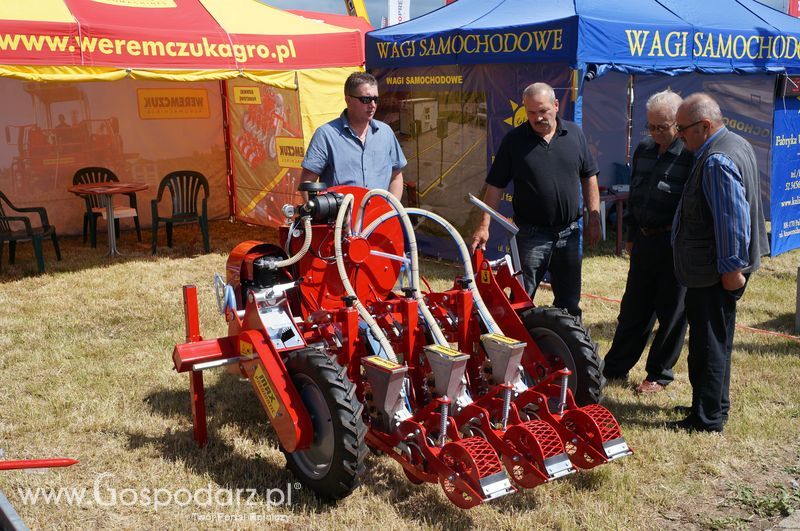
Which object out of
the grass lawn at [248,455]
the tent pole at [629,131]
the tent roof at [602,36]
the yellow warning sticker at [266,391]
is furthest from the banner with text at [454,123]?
the yellow warning sticker at [266,391]

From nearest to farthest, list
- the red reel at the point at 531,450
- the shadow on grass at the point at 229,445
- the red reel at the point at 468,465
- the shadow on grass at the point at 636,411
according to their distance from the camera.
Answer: the red reel at the point at 468,465 < the red reel at the point at 531,450 < the shadow on grass at the point at 229,445 < the shadow on grass at the point at 636,411

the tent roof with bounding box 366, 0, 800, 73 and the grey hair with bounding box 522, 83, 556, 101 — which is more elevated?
the tent roof with bounding box 366, 0, 800, 73

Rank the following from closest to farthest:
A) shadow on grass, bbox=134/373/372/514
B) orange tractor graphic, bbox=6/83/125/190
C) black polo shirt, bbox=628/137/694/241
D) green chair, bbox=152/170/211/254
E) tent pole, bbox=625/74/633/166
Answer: shadow on grass, bbox=134/373/372/514
black polo shirt, bbox=628/137/694/241
green chair, bbox=152/170/211/254
orange tractor graphic, bbox=6/83/125/190
tent pole, bbox=625/74/633/166

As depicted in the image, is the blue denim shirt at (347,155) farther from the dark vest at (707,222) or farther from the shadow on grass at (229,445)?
the dark vest at (707,222)

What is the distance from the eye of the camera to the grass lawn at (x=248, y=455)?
137 inches

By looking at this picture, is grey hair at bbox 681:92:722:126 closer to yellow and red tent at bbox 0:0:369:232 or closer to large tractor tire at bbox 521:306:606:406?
large tractor tire at bbox 521:306:606:406

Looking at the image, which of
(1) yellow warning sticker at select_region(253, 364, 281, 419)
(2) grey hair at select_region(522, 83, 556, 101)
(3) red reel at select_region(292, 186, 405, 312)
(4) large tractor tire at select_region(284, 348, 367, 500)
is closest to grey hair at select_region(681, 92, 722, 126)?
(2) grey hair at select_region(522, 83, 556, 101)

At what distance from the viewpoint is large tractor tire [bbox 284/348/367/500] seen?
128 inches

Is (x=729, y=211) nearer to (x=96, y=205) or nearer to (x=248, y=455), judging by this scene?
(x=248, y=455)

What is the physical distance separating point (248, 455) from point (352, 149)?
187 cm

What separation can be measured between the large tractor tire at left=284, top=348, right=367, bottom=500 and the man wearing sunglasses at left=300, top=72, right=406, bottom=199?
1478 mm

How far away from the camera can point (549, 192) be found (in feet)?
15.4

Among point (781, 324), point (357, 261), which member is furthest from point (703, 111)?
point (781, 324)

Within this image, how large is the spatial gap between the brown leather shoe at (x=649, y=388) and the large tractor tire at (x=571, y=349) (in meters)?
1.11
